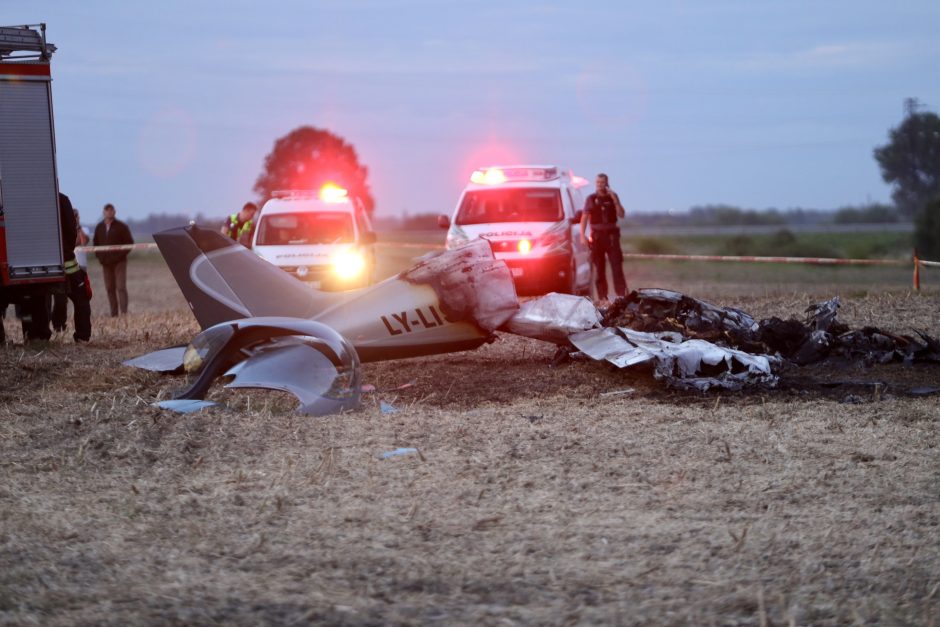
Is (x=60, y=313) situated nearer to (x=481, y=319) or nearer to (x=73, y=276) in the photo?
(x=73, y=276)

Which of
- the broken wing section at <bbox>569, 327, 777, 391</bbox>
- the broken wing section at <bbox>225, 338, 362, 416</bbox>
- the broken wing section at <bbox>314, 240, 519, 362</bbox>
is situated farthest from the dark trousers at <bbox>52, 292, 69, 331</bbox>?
the broken wing section at <bbox>569, 327, 777, 391</bbox>

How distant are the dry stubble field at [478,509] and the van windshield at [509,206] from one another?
1033 cm

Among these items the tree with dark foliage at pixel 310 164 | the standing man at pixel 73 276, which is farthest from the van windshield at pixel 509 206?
the tree with dark foliage at pixel 310 164

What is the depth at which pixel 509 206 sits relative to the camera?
810 inches

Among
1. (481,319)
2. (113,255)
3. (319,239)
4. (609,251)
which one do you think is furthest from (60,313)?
(609,251)

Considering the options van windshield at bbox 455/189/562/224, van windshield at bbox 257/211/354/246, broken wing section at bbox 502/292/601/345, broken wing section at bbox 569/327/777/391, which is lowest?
broken wing section at bbox 569/327/777/391

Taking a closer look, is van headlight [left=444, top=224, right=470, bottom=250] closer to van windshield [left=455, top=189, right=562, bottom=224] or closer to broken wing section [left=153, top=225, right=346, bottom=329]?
van windshield [left=455, top=189, right=562, bottom=224]

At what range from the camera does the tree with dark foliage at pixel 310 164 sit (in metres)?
71.8

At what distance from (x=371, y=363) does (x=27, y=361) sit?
3.58 m

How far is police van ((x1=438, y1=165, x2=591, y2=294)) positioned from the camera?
19.4 meters

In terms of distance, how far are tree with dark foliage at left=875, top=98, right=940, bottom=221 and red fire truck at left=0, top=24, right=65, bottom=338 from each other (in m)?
33.0

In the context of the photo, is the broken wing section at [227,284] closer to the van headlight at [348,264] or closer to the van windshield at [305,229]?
the van headlight at [348,264]

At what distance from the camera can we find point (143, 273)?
149 feet

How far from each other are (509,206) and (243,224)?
492 centimetres
